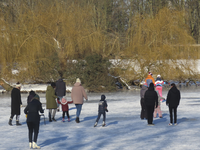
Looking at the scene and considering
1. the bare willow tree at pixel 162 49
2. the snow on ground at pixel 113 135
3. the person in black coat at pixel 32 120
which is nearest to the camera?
the person in black coat at pixel 32 120

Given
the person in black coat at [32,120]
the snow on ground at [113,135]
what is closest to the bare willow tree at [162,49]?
the snow on ground at [113,135]

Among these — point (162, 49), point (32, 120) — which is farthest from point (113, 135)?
point (162, 49)

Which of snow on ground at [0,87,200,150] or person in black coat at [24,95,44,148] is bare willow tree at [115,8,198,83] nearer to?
snow on ground at [0,87,200,150]

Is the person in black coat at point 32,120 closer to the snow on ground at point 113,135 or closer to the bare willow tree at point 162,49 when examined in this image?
the snow on ground at point 113,135

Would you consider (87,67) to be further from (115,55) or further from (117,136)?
(117,136)

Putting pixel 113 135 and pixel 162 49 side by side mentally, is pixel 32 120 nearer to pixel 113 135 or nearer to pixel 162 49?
pixel 113 135

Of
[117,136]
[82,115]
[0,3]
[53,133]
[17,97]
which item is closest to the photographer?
[117,136]

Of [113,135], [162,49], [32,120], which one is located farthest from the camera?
[162,49]

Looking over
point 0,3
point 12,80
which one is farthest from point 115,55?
point 0,3

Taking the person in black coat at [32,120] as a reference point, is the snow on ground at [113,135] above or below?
below

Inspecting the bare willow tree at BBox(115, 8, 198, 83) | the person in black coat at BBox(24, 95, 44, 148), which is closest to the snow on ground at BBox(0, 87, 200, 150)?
the person in black coat at BBox(24, 95, 44, 148)

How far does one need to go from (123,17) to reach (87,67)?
71.7 ft

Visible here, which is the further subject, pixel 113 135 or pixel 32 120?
pixel 113 135

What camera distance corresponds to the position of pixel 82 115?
15000 mm
